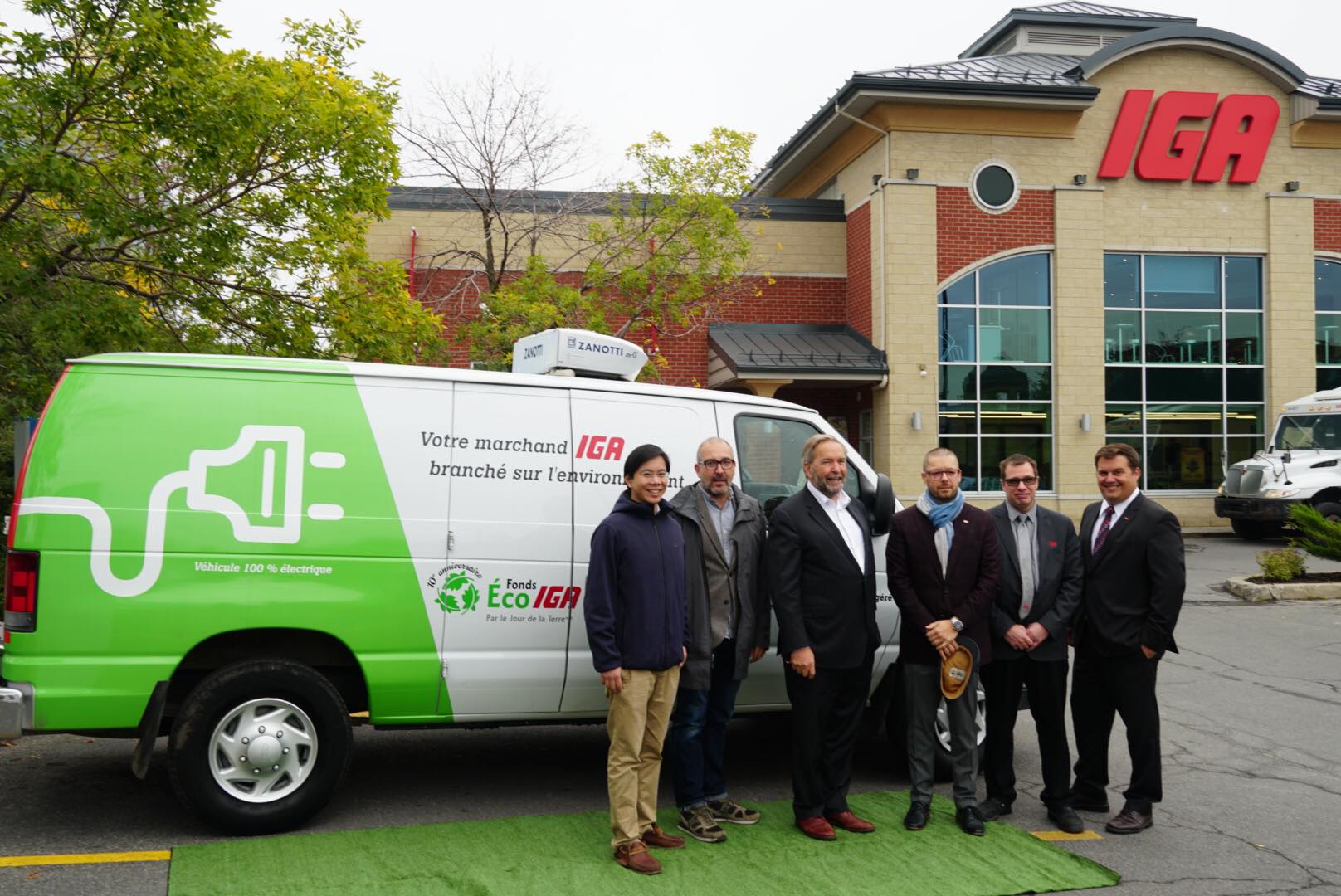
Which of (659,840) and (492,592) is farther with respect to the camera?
(492,592)

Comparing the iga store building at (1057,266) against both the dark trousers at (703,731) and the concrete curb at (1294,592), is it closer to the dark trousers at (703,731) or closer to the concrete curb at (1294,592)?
the concrete curb at (1294,592)

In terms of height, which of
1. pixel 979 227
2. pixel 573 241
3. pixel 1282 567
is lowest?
pixel 1282 567

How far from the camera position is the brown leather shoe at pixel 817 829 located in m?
5.32

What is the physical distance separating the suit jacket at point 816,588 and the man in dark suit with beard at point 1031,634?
80 centimetres

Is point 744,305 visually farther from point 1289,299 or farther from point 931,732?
point 931,732

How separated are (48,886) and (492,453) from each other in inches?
101

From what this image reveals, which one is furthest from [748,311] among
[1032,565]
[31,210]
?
[1032,565]

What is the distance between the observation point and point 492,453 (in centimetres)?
551

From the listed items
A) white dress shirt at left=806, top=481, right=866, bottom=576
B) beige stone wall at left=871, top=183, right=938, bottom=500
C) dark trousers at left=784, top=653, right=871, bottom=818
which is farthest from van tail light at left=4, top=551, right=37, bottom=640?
beige stone wall at left=871, top=183, right=938, bottom=500

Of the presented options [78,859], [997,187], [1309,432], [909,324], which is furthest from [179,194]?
[1309,432]

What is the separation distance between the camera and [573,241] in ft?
71.3

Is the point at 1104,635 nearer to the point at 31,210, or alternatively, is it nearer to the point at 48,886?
the point at 48,886

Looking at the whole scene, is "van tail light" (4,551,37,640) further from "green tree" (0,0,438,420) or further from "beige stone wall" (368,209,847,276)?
"beige stone wall" (368,209,847,276)

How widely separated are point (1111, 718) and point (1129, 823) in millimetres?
533
